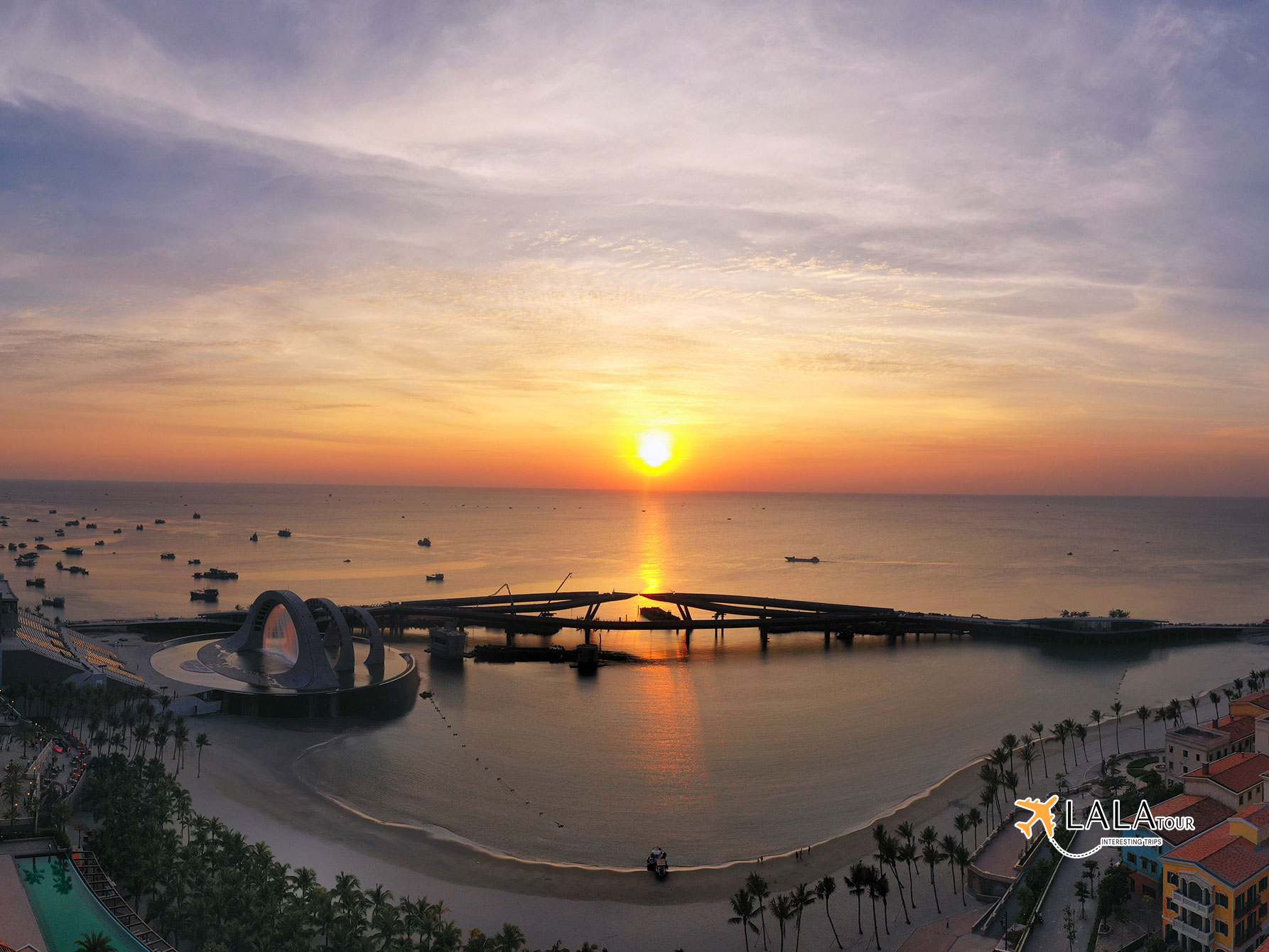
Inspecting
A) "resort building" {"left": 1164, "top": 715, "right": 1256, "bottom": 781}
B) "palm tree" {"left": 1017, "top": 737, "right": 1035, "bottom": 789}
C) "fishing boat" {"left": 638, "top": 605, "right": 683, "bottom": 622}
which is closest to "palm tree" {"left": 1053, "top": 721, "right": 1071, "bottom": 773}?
"palm tree" {"left": 1017, "top": 737, "right": 1035, "bottom": 789}

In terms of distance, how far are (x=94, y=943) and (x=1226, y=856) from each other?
37.3 m

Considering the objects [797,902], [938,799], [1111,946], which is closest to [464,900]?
[797,902]

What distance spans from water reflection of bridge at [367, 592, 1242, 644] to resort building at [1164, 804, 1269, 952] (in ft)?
255

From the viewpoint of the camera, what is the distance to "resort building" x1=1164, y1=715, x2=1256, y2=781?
41.2 m

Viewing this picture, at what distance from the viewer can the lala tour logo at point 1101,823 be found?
32312 millimetres

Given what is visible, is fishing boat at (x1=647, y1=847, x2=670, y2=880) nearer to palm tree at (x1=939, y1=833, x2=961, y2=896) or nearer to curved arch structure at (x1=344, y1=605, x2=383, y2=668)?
palm tree at (x1=939, y1=833, x2=961, y2=896)

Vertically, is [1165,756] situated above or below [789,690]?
above

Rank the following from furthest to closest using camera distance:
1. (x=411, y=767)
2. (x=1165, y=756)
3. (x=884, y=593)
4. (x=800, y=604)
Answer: (x=884, y=593), (x=800, y=604), (x=411, y=767), (x=1165, y=756)

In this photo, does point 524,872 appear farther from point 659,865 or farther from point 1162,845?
point 1162,845

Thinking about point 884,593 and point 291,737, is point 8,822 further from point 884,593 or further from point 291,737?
point 884,593

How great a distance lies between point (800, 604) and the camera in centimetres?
11619

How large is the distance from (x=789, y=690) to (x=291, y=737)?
44892 mm

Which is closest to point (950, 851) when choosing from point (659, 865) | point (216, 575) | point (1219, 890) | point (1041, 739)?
point (1219, 890)

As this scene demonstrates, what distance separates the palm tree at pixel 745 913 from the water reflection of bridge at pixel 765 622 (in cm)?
6940
